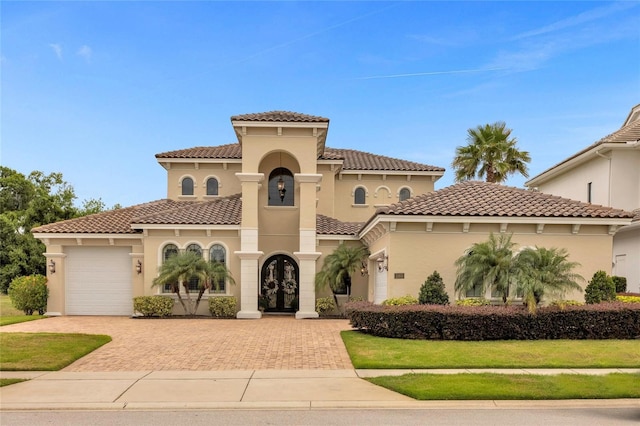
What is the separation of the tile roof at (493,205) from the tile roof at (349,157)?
9411 mm

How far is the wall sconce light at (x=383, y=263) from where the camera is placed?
17.6 metres

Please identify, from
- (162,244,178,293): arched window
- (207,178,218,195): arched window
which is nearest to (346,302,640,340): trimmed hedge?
(162,244,178,293): arched window

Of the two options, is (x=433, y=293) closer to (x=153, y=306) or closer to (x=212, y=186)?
(x=153, y=306)

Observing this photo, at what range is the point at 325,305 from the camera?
22.9 metres

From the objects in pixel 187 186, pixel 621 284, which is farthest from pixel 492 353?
pixel 187 186

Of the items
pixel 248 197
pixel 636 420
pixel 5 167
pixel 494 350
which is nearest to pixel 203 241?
pixel 248 197

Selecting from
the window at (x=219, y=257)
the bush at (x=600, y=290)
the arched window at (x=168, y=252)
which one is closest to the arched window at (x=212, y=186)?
the window at (x=219, y=257)

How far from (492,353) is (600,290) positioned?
20.6 feet

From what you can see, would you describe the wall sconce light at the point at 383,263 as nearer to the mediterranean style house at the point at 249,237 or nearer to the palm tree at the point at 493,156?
the mediterranean style house at the point at 249,237

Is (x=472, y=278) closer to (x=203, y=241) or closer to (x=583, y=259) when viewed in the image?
(x=583, y=259)

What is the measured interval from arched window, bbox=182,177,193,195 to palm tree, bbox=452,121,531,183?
638 inches

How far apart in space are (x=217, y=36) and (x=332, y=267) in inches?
401

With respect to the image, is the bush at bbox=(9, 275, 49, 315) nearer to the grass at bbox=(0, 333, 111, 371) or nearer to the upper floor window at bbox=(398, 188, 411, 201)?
the grass at bbox=(0, 333, 111, 371)

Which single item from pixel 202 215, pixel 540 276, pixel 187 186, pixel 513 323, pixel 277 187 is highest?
pixel 187 186
